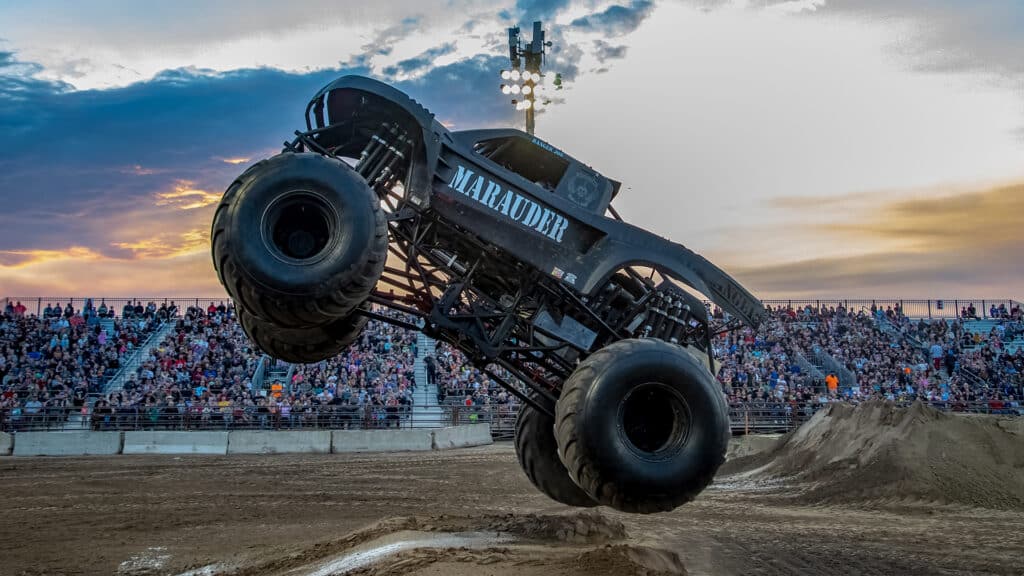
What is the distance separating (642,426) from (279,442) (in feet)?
58.6

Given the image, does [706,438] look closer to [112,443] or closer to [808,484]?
[808,484]

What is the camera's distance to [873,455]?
581 inches

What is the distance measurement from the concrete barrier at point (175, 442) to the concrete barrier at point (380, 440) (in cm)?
322

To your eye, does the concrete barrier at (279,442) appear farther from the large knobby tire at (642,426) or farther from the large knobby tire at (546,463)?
the large knobby tire at (642,426)

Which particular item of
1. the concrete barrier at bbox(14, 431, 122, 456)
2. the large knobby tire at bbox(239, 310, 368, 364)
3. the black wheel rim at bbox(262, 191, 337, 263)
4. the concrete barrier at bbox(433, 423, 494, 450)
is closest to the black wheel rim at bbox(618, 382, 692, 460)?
the large knobby tire at bbox(239, 310, 368, 364)

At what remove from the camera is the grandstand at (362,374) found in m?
25.8

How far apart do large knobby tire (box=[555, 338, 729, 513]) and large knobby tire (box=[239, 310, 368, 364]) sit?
2486 millimetres

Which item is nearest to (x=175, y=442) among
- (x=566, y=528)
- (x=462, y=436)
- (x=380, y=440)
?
(x=380, y=440)

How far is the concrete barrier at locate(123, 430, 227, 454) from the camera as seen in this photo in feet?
74.0

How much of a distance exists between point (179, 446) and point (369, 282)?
18487 millimetres

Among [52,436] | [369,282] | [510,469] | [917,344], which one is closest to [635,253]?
[369,282]

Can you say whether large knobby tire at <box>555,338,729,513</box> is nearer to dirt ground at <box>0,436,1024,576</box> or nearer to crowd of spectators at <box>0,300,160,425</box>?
dirt ground at <box>0,436,1024,576</box>

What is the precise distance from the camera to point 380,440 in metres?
24.0

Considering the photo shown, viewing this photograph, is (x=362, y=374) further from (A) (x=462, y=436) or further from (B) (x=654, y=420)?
(B) (x=654, y=420)
